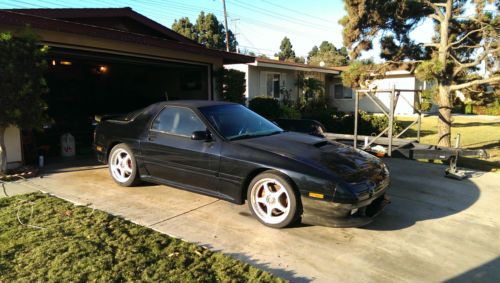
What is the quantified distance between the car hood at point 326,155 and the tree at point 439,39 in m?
A: 5.77

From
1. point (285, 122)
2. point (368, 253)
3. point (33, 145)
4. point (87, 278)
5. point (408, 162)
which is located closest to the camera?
point (87, 278)

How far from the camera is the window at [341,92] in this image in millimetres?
26547

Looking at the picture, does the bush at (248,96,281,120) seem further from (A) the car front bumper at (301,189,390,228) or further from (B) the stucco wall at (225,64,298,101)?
(A) the car front bumper at (301,189,390,228)

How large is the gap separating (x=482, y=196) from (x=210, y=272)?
478cm

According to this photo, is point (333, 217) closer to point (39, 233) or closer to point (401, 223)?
point (401, 223)

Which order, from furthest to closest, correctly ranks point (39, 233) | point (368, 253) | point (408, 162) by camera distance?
point (408, 162)
point (39, 233)
point (368, 253)

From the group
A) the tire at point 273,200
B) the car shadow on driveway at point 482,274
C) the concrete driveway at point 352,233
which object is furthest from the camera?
the tire at point 273,200

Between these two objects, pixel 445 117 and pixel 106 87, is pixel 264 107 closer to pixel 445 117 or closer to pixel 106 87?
pixel 106 87

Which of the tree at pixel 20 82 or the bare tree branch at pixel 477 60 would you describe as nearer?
the tree at pixel 20 82

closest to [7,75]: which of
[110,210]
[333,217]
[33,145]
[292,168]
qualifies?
[33,145]

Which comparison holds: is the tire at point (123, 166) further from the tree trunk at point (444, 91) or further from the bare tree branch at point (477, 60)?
the bare tree branch at point (477, 60)

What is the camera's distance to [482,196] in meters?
5.81

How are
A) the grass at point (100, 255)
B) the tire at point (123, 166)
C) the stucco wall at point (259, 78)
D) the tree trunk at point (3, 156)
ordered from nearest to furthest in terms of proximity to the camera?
the grass at point (100, 255) < the tire at point (123, 166) < the tree trunk at point (3, 156) < the stucco wall at point (259, 78)

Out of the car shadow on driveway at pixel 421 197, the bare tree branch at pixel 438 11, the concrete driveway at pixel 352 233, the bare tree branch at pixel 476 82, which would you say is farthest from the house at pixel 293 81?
the concrete driveway at pixel 352 233
